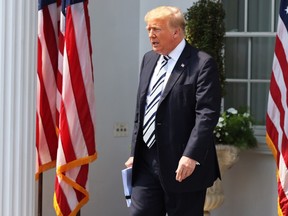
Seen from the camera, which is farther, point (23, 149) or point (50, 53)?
point (50, 53)

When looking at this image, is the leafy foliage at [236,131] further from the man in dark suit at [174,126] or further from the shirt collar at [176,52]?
the shirt collar at [176,52]

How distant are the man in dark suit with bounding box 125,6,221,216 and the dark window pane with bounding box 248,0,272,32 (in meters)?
2.09

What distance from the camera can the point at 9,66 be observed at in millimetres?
3125

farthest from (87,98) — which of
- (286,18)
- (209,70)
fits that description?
(286,18)

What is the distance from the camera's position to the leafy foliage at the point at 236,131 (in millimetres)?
5383

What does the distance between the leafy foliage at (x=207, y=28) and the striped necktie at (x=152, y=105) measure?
1353 mm

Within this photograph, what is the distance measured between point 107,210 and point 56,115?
1.42m

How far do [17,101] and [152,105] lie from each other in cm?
99

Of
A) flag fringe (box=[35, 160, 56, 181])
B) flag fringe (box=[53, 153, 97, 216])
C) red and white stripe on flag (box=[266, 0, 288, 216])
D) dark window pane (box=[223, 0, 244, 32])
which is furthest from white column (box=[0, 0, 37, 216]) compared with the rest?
dark window pane (box=[223, 0, 244, 32])

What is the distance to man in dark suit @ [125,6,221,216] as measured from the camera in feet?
12.4

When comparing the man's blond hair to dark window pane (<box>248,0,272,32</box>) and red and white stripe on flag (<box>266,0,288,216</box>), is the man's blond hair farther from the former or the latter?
dark window pane (<box>248,0,272,32</box>)

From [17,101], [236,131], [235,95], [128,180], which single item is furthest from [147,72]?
[235,95]

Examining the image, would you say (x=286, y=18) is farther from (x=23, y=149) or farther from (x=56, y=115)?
(x=23, y=149)

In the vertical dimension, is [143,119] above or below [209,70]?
below
